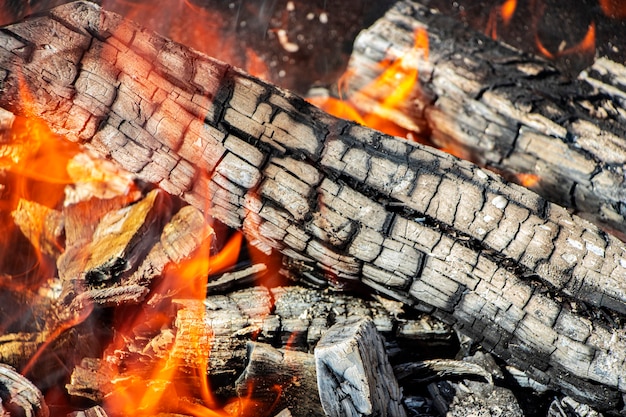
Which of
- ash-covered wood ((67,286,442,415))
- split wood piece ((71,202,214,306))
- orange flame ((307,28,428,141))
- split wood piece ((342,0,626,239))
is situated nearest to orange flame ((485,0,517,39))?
split wood piece ((342,0,626,239))

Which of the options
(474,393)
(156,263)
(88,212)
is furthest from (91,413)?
(474,393)

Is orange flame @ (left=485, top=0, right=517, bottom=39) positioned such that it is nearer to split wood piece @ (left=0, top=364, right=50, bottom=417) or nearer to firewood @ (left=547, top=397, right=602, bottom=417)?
firewood @ (left=547, top=397, right=602, bottom=417)

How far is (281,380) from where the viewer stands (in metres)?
2.48

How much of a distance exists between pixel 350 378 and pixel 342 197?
90cm

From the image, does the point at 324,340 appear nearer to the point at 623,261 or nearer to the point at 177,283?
the point at 177,283

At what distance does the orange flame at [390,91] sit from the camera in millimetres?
3645

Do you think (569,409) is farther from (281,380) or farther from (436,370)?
(281,380)

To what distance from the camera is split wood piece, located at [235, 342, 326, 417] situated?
245 cm

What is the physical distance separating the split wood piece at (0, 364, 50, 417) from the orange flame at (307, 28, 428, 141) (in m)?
2.75

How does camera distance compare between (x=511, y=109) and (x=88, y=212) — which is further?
(x=511, y=109)

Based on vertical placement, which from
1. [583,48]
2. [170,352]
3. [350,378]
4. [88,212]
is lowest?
[170,352]

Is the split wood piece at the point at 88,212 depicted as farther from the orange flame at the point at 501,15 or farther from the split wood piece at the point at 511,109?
the orange flame at the point at 501,15

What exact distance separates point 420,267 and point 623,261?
106cm

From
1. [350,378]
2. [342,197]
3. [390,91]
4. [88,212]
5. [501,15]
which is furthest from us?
[501,15]
